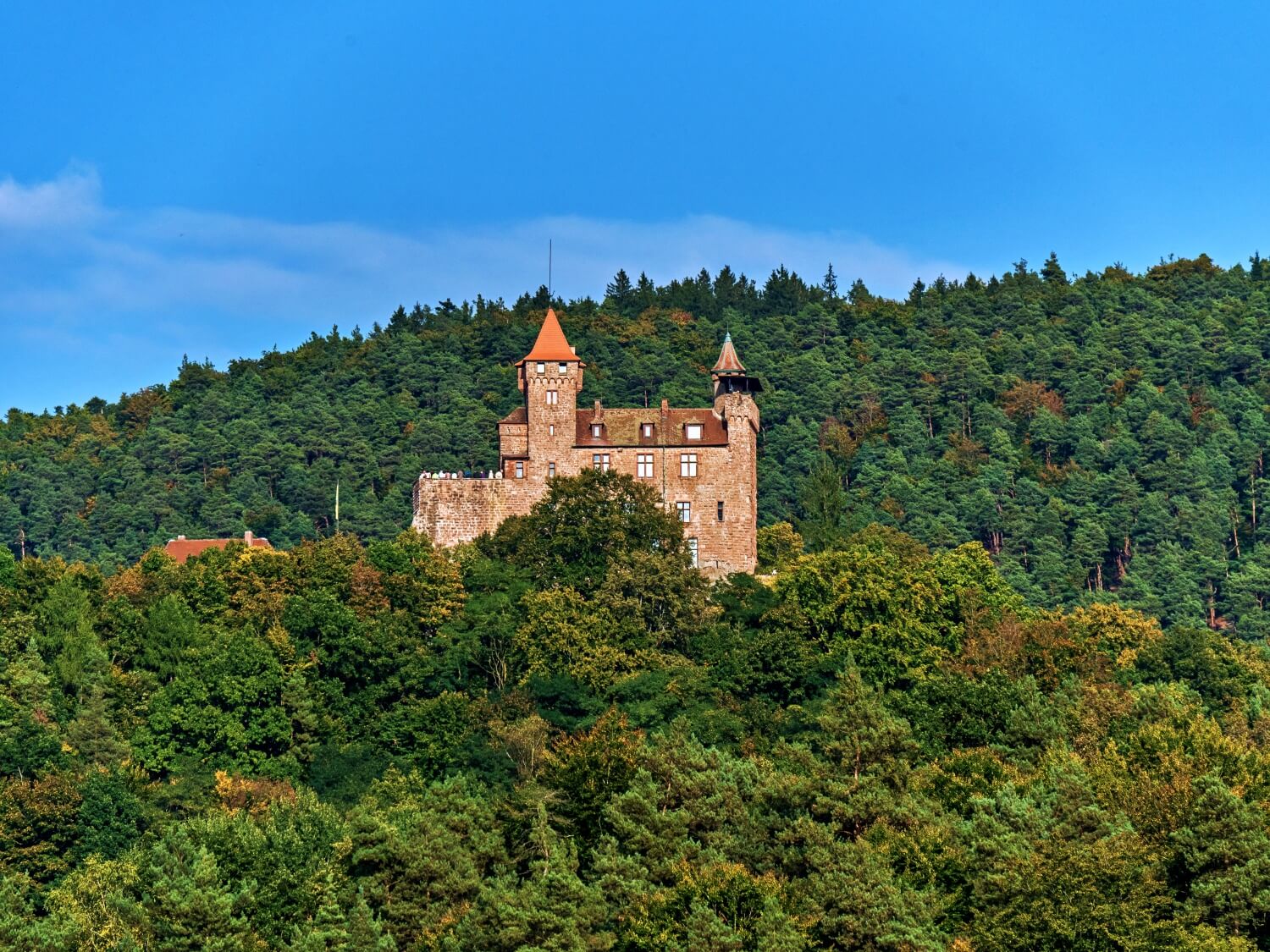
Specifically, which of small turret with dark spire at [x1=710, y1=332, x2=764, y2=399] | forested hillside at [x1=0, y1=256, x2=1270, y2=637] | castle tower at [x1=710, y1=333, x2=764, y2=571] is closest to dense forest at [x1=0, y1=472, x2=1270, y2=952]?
castle tower at [x1=710, y1=333, x2=764, y2=571]

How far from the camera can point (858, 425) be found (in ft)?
449

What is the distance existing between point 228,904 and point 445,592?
807 inches

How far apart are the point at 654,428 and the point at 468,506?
722 centimetres

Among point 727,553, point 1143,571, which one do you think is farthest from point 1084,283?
point 727,553

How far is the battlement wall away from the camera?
258ft

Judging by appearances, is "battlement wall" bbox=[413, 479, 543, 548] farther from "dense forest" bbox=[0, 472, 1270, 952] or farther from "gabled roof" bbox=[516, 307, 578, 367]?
"gabled roof" bbox=[516, 307, 578, 367]

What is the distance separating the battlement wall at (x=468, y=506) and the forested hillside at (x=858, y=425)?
85.6 feet

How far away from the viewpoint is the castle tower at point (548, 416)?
258 feet

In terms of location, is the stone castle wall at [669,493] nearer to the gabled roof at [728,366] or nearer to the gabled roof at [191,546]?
the gabled roof at [728,366]

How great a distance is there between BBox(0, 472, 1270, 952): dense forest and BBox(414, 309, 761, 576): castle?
196 centimetres

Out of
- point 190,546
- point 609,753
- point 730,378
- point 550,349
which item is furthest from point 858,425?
point 609,753

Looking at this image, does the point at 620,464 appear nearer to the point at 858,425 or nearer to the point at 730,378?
the point at 730,378

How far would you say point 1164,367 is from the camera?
14100 cm

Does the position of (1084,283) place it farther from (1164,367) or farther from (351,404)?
(351,404)
